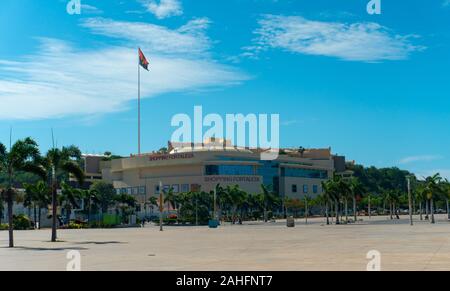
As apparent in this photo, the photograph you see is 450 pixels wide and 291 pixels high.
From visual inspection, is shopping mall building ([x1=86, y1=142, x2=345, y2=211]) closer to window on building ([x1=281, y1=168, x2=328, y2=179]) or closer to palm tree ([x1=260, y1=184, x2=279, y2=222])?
window on building ([x1=281, y1=168, x2=328, y2=179])

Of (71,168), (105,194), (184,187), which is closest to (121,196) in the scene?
(105,194)

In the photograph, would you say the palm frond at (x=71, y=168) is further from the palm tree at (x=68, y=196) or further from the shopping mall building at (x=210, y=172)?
the shopping mall building at (x=210, y=172)

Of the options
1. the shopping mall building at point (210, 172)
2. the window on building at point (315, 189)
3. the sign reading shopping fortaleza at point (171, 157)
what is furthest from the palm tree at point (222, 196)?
the window on building at point (315, 189)

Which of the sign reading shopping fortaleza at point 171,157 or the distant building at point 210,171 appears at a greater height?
the sign reading shopping fortaleza at point 171,157

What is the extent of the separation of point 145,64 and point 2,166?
4154 inches

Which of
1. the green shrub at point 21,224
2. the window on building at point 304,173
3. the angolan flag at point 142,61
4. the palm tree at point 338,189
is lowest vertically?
the green shrub at point 21,224

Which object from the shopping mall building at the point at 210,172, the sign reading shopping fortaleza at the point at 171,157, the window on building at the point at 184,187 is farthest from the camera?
the window on building at the point at 184,187

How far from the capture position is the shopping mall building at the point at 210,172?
16150 cm
